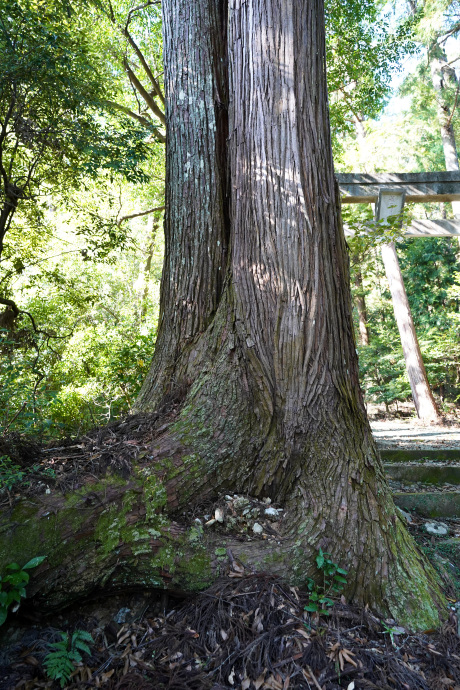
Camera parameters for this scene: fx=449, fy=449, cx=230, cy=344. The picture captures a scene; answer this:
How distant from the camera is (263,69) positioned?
2.82 m

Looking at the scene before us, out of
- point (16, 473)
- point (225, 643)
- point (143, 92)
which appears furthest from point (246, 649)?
point (143, 92)

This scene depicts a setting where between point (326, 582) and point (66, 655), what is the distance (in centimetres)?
126

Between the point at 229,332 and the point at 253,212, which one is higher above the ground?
the point at 253,212

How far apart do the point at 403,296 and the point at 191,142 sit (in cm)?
1007

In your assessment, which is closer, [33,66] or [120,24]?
[33,66]

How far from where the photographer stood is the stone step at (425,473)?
14.1 feet

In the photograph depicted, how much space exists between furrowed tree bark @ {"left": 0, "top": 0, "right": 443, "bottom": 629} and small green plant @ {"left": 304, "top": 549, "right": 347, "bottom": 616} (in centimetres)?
4

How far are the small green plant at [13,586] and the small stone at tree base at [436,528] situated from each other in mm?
2730

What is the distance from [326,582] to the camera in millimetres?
2311

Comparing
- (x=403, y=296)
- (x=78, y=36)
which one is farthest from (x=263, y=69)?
(x=403, y=296)

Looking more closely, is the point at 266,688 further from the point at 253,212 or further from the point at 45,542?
the point at 253,212

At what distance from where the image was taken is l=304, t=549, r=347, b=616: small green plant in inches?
87.1

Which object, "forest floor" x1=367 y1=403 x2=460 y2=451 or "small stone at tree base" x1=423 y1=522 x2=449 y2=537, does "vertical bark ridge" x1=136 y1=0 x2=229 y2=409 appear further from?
"forest floor" x1=367 y1=403 x2=460 y2=451

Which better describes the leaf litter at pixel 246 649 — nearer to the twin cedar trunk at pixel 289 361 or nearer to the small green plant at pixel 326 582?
the small green plant at pixel 326 582
